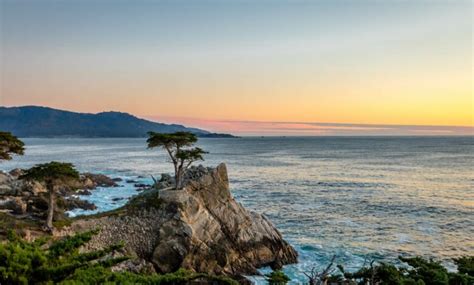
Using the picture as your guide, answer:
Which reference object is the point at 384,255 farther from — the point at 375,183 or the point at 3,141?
the point at 375,183

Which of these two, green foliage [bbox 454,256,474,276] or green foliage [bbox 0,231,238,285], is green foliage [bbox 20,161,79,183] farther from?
green foliage [bbox 454,256,474,276]

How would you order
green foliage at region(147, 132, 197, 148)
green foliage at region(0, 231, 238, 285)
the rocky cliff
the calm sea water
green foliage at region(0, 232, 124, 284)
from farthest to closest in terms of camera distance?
1. green foliage at region(147, 132, 197, 148)
2. the calm sea water
3. the rocky cliff
4. green foliage at region(0, 231, 238, 285)
5. green foliage at region(0, 232, 124, 284)

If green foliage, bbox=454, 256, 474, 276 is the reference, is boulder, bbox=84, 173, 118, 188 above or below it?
below

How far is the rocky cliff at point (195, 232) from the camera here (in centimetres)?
2528

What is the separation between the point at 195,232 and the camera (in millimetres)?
27078

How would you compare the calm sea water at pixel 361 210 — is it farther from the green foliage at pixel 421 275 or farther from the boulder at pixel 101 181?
the green foliage at pixel 421 275

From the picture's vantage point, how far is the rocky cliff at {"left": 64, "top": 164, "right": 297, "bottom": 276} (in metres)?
25.3

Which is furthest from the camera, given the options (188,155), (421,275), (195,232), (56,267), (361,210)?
(361,210)

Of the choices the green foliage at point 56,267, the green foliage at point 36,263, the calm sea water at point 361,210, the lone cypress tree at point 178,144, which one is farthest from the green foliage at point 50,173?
the calm sea water at point 361,210

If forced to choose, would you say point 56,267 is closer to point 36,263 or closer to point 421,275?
point 36,263

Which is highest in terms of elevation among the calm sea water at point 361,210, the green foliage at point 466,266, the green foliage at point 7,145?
the green foliage at point 7,145

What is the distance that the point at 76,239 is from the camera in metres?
A: 13.7

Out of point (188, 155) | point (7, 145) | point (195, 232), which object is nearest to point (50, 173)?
Answer: point (7, 145)

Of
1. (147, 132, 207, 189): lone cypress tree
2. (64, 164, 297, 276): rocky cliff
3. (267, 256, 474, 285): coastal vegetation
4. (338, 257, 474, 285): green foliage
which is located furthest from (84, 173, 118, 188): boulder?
(338, 257, 474, 285): green foliage
